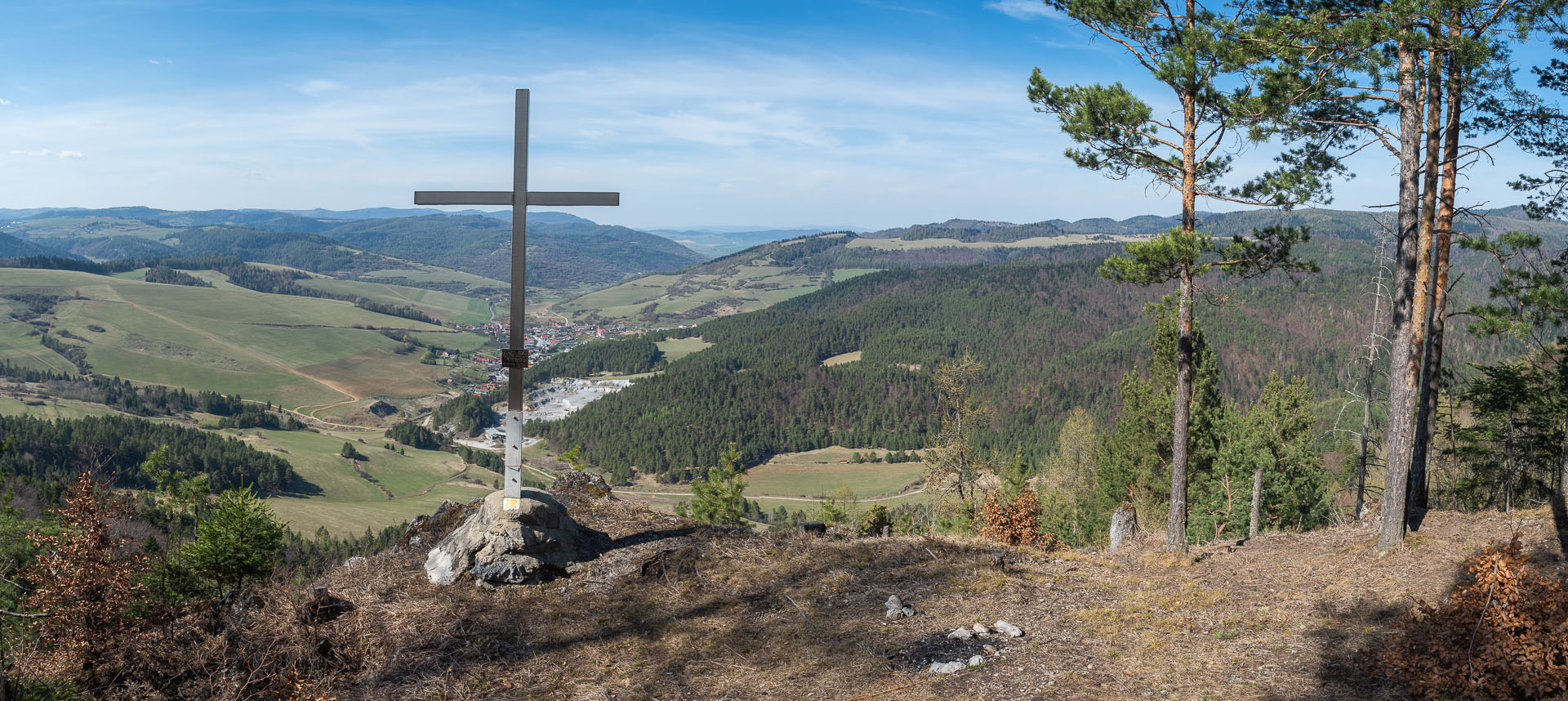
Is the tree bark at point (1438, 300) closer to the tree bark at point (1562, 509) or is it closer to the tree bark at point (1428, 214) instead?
the tree bark at point (1428, 214)

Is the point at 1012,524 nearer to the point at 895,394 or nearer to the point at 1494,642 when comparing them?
the point at 1494,642

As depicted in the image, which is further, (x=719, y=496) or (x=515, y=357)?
(x=719, y=496)

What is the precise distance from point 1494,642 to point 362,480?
486ft

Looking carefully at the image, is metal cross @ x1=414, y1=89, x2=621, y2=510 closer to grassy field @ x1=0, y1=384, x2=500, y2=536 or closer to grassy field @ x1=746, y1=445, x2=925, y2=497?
grassy field @ x1=0, y1=384, x2=500, y2=536

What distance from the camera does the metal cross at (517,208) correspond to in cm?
1145

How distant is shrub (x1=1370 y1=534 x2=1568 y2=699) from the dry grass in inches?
15.8

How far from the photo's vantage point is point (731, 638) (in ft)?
31.4

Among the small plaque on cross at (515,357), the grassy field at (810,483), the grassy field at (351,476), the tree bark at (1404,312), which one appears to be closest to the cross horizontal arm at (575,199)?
the small plaque on cross at (515,357)

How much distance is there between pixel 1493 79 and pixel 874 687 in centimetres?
1567

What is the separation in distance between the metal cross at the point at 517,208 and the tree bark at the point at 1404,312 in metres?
11.7

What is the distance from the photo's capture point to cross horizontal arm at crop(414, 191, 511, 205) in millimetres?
11742

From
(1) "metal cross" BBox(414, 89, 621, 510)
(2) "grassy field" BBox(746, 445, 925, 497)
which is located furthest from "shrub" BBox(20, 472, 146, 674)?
(2) "grassy field" BBox(746, 445, 925, 497)

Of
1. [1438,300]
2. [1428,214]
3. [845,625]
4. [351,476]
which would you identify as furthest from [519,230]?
[351,476]

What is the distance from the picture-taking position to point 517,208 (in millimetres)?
11703
